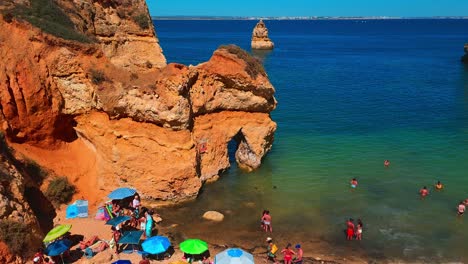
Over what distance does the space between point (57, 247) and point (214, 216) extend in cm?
778

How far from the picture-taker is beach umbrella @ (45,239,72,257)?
1620 cm

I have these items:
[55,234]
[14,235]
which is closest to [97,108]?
[55,234]

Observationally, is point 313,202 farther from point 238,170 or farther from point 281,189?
point 238,170

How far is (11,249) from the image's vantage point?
15.4 metres

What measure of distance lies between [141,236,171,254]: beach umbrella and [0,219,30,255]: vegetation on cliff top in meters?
4.66

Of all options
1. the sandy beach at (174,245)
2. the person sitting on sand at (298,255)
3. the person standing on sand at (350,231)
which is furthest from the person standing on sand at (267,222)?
the person standing on sand at (350,231)

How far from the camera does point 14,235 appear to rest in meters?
15.7

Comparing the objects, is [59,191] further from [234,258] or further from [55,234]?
[234,258]

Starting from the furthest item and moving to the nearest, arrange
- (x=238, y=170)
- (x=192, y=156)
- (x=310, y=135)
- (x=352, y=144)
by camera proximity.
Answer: (x=310, y=135) < (x=352, y=144) < (x=238, y=170) < (x=192, y=156)

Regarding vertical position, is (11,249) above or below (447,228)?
above

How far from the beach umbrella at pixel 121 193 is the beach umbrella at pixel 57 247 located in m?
3.67

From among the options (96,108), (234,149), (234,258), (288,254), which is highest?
(96,108)

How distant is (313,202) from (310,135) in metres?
12.2

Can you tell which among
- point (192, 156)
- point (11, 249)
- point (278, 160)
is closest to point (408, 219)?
point (278, 160)
